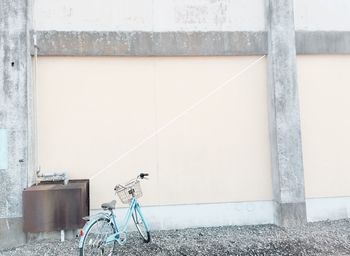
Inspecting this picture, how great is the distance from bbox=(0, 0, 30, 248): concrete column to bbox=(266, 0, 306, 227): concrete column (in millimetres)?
4729

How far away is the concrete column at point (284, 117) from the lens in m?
6.91

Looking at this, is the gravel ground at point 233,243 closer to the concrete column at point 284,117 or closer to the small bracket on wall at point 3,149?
the concrete column at point 284,117

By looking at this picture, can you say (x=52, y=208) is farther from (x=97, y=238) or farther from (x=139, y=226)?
(x=139, y=226)

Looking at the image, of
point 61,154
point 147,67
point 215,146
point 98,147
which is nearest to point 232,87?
point 215,146

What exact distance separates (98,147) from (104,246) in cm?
201

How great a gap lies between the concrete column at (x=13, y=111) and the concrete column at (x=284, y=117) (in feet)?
15.5

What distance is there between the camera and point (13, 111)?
643 cm

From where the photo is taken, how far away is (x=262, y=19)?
7.30m

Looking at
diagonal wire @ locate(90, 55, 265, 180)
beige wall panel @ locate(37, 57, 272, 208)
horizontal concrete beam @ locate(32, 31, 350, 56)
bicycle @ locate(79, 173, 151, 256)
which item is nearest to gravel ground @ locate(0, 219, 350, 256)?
bicycle @ locate(79, 173, 151, 256)

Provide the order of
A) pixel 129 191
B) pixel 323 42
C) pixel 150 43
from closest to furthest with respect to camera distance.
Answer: pixel 129 191
pixel 150 43
pixel 323 42

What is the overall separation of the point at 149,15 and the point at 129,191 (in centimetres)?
350

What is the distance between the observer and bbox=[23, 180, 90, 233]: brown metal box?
20.1 feet

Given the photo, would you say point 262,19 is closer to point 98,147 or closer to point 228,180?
point 228,180

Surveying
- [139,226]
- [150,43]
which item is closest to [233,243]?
[139,226]
